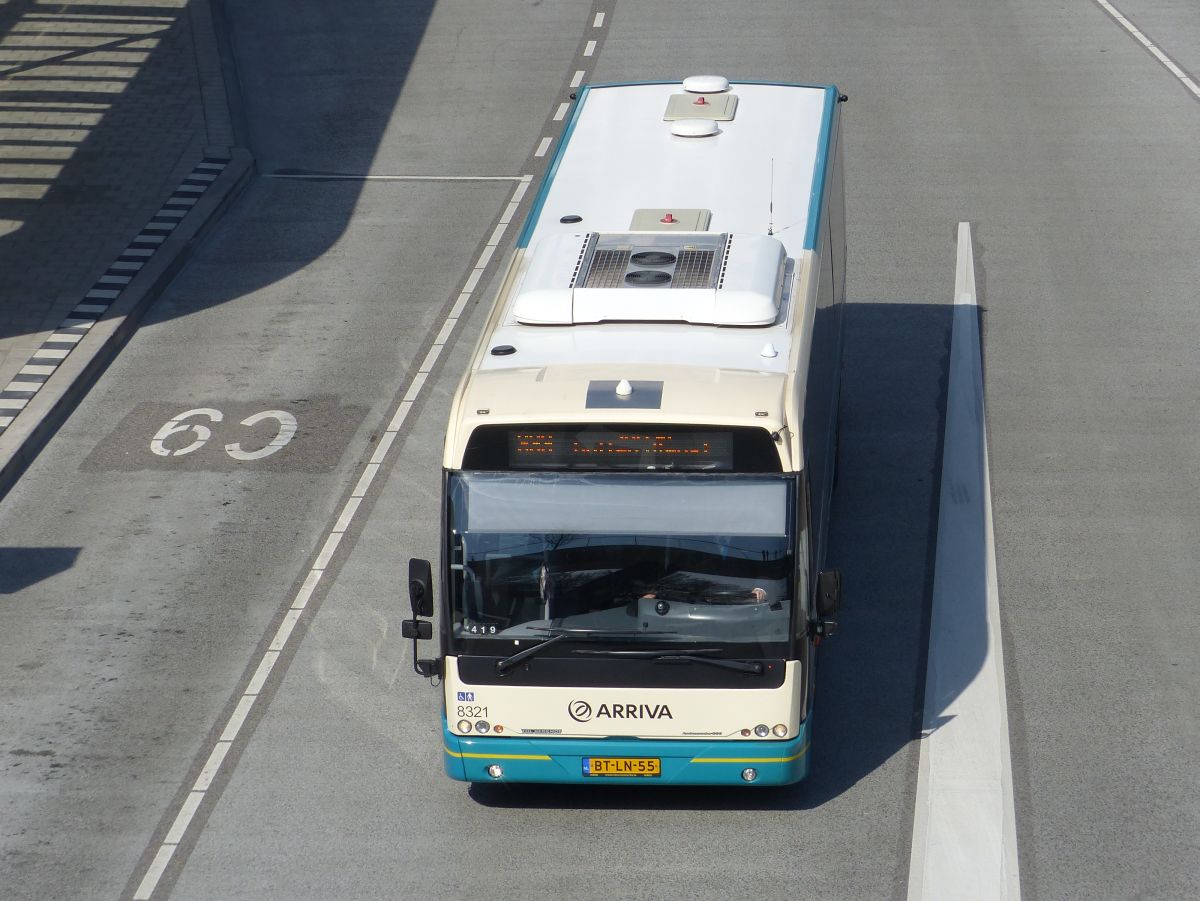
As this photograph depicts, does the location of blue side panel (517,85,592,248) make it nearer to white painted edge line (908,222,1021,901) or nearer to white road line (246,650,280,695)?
white road line (246,650,280,695)

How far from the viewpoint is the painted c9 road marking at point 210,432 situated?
54.7 feet

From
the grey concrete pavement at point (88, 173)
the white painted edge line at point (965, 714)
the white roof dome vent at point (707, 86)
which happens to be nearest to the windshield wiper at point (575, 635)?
the white painted edge line at point (965, 714)

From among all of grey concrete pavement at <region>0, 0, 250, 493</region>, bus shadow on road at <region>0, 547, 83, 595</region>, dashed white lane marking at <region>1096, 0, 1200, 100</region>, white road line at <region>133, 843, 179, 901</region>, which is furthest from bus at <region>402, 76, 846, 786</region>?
dashed white lane marking at <region>1096, 0, 1200, 100</region>

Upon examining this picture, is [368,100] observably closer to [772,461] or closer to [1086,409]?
[1086,409]

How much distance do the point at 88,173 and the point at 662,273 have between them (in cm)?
1504

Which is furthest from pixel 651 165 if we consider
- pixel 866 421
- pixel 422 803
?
pixel 422 803

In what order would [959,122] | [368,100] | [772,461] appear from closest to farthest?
[772,461] < [959,122] < [368,100]

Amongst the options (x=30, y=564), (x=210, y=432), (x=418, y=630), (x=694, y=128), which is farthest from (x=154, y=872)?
(x=694, y=128)

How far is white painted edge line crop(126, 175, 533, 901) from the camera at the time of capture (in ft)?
36.6

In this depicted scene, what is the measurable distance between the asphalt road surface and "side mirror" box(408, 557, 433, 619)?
67.9 inches

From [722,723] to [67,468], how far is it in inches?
338

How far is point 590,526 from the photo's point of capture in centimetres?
1011

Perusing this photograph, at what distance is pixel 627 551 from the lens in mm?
10133

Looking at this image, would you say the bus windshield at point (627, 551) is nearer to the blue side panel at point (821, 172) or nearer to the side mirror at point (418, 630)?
the side mirror at point (418, 630)
